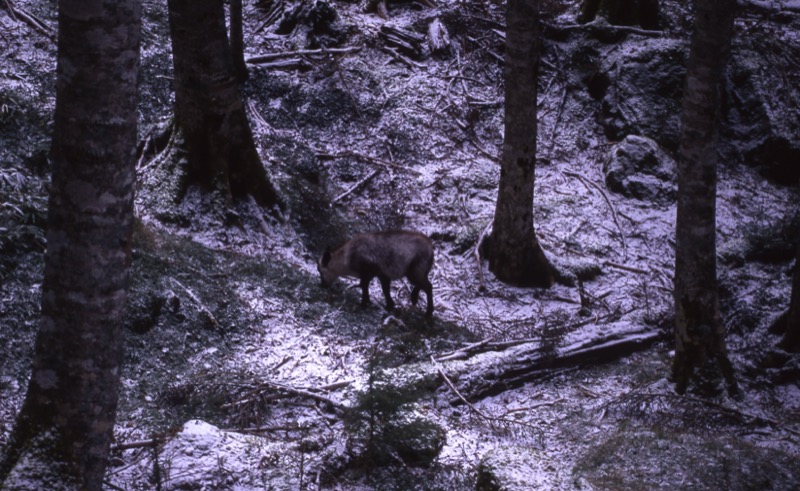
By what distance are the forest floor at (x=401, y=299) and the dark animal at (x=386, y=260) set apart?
346 millimetres

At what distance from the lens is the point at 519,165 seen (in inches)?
391

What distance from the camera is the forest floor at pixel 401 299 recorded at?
223 inches

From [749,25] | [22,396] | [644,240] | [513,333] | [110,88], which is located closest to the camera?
[110,88]

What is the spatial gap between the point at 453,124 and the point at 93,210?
34.0 feet

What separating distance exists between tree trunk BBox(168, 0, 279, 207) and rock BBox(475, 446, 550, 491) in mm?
5486

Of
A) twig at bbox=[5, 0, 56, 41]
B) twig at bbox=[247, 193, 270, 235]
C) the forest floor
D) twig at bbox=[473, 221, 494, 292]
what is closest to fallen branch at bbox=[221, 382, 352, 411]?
the forest floor

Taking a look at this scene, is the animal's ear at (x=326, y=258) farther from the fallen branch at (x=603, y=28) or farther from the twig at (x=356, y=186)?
the fallen branch at (x=603, y=28)

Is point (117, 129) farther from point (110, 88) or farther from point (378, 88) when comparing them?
point (378, 88)

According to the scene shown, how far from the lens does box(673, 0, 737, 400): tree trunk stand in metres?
6.86

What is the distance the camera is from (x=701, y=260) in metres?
7.22

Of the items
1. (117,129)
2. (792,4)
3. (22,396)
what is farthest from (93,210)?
(792,4)

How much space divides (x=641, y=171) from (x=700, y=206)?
19.3 feet

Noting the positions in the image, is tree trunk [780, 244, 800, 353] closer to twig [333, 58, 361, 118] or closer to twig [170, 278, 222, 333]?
twig [170, 278, 222, 333]

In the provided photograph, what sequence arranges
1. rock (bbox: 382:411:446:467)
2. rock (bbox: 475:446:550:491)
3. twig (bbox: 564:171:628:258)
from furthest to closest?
twig (bbox: 564:171:628:258)
rock (bbox: 382:411:446:467)
rock (bbox: 475:446:550:491)
